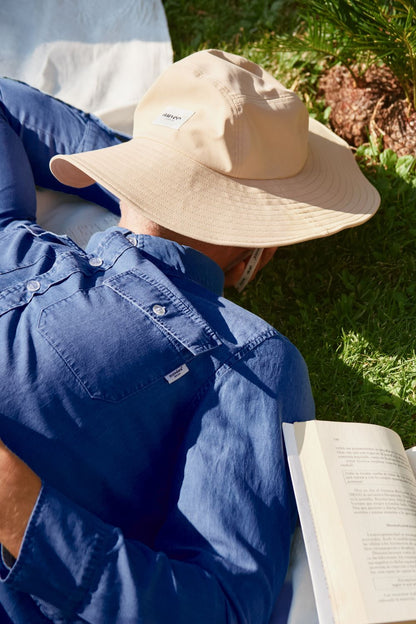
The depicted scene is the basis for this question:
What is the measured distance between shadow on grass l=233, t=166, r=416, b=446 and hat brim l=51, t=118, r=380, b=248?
51cm

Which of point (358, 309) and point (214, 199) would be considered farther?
point (358, 309)

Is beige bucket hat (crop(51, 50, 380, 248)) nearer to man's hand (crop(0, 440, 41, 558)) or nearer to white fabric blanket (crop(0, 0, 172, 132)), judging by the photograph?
man's hand (crop(0, 440, 41, 558))

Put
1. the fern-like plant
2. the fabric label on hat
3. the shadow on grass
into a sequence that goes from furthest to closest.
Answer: the fern-like plant
the shadow on grass
the fabric label on hat

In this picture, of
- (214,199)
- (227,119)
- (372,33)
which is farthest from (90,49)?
(214,199)

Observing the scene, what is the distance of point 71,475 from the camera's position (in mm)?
1559

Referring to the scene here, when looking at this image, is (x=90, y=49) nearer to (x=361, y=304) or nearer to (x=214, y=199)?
(x=214, y=199)

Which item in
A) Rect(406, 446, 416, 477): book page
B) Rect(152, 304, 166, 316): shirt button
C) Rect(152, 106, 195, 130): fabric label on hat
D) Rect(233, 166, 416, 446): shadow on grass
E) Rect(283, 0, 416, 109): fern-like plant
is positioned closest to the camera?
Rect(152, 304, 166, 316): shirt button

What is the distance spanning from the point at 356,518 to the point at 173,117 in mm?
1344

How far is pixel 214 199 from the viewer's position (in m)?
1.91

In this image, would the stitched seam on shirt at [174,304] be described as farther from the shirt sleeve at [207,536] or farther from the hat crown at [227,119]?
the hat crown at [227,119]

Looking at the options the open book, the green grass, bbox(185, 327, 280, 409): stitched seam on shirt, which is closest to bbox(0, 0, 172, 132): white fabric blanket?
the green grass

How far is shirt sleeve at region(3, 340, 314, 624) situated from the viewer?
4.47 feet

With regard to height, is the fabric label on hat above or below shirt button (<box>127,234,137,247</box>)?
above

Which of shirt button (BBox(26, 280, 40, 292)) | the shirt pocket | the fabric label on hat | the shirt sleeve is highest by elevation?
the fabric label on hat
